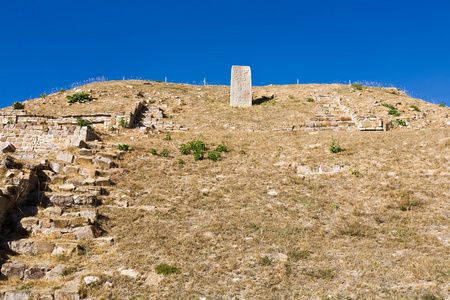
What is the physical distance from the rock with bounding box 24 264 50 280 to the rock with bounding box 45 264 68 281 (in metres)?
0.14

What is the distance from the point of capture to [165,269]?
20.8 ft

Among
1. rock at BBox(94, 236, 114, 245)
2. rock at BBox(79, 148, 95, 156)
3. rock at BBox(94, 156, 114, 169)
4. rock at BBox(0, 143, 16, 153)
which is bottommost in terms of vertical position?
rock at BBox(94, 236, 114, 245)

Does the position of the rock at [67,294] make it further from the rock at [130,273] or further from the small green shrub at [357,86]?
the small green shrub at [357,86]

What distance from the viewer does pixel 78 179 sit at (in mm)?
10320

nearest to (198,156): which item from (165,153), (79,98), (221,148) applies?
(221,148)

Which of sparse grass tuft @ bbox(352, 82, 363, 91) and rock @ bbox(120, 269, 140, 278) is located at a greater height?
sparse grass tuft @ bbox(352, 82, 363, 91)

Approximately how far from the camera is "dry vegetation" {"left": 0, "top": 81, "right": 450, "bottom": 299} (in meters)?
5.89

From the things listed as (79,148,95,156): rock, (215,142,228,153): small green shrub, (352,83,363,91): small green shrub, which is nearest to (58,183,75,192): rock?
(79,148,95,156): rock

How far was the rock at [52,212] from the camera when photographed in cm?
823

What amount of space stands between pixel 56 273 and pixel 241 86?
2016cm

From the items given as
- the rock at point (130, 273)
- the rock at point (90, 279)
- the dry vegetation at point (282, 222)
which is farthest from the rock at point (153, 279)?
the rock at point (90, 279)

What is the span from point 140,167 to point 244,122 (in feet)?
33.0

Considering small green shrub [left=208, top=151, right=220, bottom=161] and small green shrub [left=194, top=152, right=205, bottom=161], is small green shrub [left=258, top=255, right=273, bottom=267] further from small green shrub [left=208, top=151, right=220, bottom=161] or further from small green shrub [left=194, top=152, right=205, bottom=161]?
small green shrub [left=194, top=152, right=205, bottom=161]

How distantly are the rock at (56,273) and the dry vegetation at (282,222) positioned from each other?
287 millimetres
